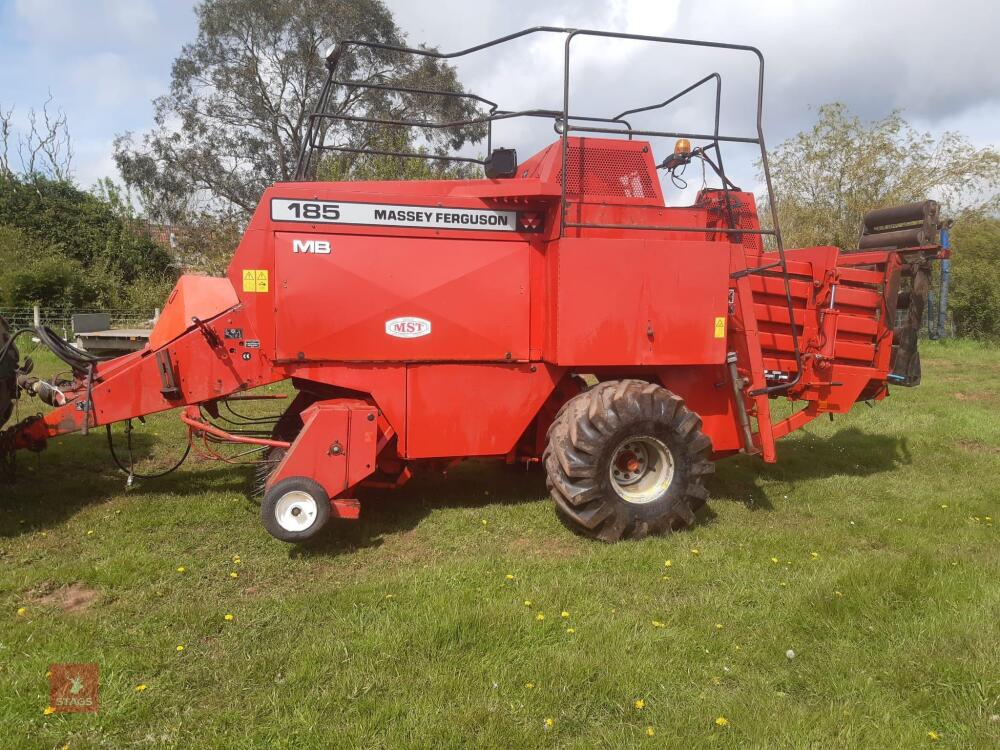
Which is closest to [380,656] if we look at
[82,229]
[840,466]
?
[840,466]

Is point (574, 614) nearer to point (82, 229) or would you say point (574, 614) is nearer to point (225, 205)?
point (225, 205)

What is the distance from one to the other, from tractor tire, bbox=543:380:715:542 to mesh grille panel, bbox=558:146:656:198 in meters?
1.41

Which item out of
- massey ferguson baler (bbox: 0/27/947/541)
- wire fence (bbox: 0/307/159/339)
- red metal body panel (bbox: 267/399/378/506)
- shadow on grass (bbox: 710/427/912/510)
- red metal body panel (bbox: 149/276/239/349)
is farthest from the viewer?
wire fence (bbox: 0/307/159/339)

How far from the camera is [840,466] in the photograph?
7.09 metres

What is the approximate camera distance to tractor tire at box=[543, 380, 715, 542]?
4691mm

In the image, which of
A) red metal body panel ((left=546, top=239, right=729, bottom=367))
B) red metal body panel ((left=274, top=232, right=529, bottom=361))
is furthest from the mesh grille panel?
red metal body panel ((left=274, top=232, right=529, bottom=361))

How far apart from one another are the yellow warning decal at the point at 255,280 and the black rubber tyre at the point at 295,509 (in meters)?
1.33

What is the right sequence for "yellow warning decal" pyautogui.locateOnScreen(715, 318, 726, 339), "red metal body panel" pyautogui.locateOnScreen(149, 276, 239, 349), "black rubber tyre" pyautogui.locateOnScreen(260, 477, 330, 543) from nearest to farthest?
"black rubber tyre" pyautogui.locateOnScreen(260, 477, 330, 543) < "red metal body panel" pyautogui.locateOnScreen(149, 276, 239, 349) < "yellow warning decal" pyautogui.locateOnScreen(715, 318, 726, 339)

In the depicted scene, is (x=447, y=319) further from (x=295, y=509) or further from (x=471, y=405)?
(x=295, y=509)

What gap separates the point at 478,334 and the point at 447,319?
0.82 feet

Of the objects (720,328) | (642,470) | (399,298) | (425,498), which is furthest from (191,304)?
(720,328)

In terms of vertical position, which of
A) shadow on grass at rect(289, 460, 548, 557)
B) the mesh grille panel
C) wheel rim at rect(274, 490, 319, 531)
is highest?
the mesh grille panel

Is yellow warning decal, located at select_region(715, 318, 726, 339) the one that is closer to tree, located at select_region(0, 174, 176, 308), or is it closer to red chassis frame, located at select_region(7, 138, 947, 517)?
red chassis frame, located at select_region(7, 138, 947, 517)

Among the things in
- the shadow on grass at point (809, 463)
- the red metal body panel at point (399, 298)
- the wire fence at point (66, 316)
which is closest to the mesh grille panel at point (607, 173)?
the red metal body panel at point (399, 298)
